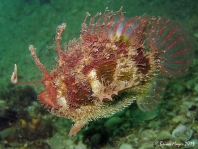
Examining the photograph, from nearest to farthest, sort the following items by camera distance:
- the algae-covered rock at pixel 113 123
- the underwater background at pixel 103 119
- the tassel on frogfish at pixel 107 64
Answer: the tassel on frogfish at pixel 107 64
the underwater background at pixel 103 119
the algae-covered rock at pixel 113 123

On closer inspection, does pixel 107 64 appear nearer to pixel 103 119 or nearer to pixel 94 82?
pixel 94 82

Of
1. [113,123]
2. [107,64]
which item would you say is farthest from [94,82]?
[113,123]

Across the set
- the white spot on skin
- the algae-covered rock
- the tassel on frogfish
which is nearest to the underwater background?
the algae-covered rock

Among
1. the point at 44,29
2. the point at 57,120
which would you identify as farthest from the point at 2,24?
the point at 57,120

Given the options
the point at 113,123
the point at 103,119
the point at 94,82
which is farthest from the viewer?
the point at 103,119

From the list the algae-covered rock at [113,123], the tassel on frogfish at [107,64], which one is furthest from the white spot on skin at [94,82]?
the algae-covered rock at [113,123]

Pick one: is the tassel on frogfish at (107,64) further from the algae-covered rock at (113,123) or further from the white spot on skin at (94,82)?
the algae-covered rock at (113,123)
